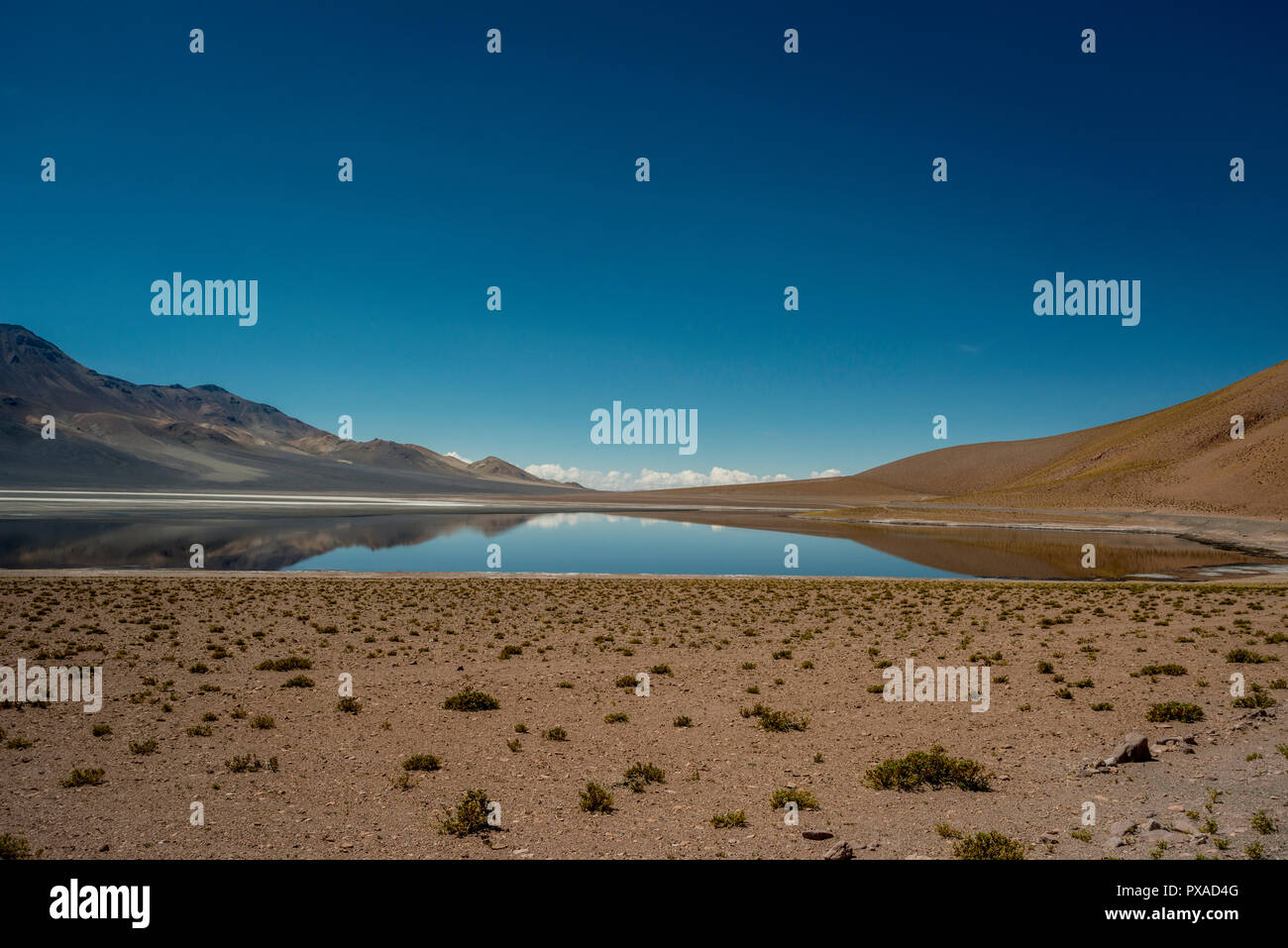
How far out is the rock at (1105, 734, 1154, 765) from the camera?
8.37 meters

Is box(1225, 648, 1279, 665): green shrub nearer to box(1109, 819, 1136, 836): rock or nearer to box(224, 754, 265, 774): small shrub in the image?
box(1109, 819, 1136, 836): rock

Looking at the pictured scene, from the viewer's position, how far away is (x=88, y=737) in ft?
32.5

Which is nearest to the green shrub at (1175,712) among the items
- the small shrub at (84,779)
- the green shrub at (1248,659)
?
the green shrub at (1248,659)

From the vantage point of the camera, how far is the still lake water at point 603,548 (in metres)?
37.0

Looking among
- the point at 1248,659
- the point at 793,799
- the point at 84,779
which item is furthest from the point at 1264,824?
the point at 84,779

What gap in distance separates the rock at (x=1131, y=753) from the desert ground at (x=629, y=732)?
129 millimetres

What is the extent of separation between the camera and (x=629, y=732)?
1038 centimetres

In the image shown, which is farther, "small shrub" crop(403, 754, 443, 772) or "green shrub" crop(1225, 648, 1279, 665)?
"green shrub" crop(1225, 648, 1279, 665)

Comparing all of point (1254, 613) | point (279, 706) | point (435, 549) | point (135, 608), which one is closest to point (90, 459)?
point (435, 549)

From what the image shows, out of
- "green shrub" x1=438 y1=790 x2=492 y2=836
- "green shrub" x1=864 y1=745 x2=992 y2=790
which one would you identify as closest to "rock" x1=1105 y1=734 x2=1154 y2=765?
"green shrub" x1=864 y1=745 x2=992 y2=790

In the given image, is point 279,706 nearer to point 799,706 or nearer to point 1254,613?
point 799,706

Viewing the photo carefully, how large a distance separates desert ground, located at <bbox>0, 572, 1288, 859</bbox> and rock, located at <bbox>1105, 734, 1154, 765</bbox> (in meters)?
0.13

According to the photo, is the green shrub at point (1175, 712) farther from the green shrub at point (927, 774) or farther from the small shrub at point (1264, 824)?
the small shrub at point (1264, 824)

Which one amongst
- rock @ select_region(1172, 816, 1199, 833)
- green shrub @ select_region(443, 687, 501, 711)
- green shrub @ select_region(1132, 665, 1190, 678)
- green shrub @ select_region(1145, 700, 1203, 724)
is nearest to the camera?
rock @ select_region(1172, 816, 1199, 833)
